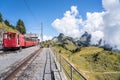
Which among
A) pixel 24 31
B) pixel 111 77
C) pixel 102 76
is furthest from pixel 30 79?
pixel 24 31

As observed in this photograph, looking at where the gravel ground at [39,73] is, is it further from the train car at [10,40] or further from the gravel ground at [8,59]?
the train car at [10,40]

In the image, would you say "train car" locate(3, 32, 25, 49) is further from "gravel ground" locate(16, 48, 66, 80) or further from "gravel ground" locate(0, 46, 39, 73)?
"gravel ground" locate(16, 48, 66, 80)

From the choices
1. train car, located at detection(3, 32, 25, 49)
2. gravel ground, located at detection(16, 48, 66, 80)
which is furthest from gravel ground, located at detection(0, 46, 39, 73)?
train car, located at detection(3, 32, 25, 49)

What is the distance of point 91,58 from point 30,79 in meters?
45.8

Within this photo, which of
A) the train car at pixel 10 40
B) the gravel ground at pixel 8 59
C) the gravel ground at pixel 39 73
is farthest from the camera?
the train car at pixel 10 40

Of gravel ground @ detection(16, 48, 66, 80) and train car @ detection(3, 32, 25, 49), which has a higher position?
train car @ detection(3, 32, 25, 49)

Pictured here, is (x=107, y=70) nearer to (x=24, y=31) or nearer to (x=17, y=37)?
(x=17, y=37)

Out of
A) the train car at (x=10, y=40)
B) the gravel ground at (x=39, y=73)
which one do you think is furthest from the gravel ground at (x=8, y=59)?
the train car at (x=10, y=40)

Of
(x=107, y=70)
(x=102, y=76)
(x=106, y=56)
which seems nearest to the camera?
(x=102, y=76)

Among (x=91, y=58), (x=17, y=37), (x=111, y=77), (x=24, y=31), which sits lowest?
(x=111, y=77)

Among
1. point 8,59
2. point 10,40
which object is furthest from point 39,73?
point 10,40

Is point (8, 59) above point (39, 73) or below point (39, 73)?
above

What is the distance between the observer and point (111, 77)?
5194cm

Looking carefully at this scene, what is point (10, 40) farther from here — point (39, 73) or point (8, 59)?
point (39, 73)
